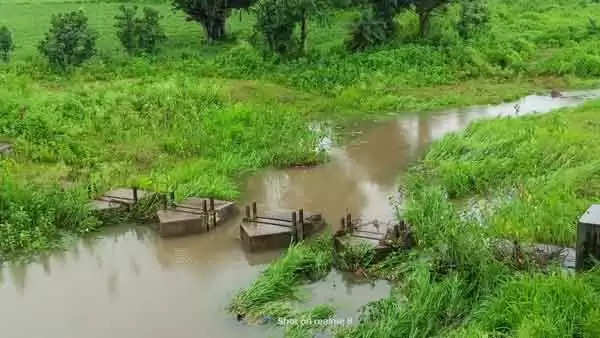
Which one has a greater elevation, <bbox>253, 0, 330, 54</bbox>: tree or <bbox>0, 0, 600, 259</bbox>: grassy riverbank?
<bbox>253, 0, 330, 54</bbox>: tree

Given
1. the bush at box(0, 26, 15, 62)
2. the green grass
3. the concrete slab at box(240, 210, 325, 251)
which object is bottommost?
the concrete slab at box(240, 210, 325, 251)

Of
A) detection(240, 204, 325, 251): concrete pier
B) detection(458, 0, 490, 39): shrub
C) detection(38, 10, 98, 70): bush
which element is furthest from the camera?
detection(458, 0, 490, 39): shrub

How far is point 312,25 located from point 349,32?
9.06 ft

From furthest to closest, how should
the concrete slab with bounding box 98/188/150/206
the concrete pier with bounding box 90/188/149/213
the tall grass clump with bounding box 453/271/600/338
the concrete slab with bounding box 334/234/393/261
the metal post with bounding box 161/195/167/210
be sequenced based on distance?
1. the concrete slab with bounding box 98/188/150/206
2. the concrete pier with bounding box 90/188/149/213
3. the metal post with bounding box 161/195/167/210
4. the concrete slab with bounding box 334/234/393/261
5. the tall grass clump with bounding box 453/271/600/338

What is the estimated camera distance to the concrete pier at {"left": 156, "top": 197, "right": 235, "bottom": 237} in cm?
1016

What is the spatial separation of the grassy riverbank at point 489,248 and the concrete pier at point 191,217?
1.97 m

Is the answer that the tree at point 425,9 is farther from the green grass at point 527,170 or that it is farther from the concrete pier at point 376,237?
the concrete pier at point 376,237

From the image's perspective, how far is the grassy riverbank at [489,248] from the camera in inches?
269

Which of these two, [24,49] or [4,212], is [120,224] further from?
[24,49]

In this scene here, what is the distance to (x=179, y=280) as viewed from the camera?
29.4 ft

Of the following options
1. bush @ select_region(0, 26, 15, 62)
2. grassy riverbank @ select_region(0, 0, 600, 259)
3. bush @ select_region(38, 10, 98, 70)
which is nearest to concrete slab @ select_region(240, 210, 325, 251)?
grassy riverbank @ select_region(0, 0, 600, 259)

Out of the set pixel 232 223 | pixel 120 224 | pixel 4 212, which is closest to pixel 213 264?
pixel 232 223

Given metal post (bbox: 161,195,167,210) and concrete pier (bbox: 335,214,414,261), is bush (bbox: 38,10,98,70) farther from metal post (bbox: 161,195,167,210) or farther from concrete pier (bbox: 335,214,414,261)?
concrete pier (bbox: 335,214,414,261)

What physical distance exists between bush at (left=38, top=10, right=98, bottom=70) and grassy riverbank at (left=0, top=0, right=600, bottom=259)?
0.36 meters
